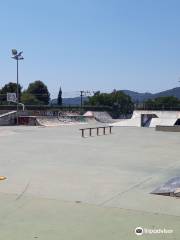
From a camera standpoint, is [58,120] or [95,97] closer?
[58,120]

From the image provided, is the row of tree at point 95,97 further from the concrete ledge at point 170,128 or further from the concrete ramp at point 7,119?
the concrete ledge at point 170,128

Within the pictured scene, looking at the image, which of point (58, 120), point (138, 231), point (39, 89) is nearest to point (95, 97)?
point (39, 89)

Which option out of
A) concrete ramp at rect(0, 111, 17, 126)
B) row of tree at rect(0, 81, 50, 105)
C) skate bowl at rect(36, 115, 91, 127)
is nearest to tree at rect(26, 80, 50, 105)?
row of tree at rect(0, 81, 50, 105)

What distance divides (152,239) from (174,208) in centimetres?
189

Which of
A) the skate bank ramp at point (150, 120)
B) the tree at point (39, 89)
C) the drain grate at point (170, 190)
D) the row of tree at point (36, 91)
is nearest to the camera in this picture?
the drain grate at point (170, 190)

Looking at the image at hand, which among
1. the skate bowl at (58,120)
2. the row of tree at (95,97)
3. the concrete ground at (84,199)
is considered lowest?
the skate bowl at (58,120)

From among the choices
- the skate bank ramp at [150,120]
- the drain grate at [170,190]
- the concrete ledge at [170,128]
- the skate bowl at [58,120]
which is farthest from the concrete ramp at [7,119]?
the drain grate at [170,190]

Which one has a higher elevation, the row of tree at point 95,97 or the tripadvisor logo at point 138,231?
the row of tree at point 95,97

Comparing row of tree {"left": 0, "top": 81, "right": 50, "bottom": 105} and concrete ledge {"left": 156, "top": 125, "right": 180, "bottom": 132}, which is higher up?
row of tree {"left": 0, "top": 81, "right": 50, "bottom": 105}

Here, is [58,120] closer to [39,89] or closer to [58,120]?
[58,120]

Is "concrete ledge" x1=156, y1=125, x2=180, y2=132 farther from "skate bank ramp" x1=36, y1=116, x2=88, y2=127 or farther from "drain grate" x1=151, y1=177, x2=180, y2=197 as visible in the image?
"drain grate" x1=151, y1=177, x2=180, y2=197

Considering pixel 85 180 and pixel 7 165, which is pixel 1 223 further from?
pixel 7 165

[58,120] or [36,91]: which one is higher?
[36,91]

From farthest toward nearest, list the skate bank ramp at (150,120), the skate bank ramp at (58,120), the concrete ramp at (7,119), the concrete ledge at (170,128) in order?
1. the skate bank ramp at (58,120)
2. the concrete ramp at (7,119)
3. the skate bank ramp at (150,120)
4. the concrete ledge at (170,128)
